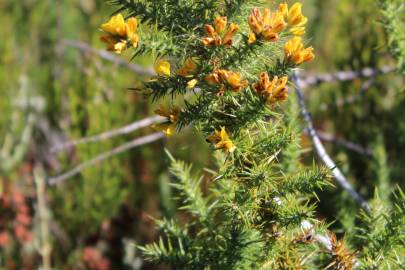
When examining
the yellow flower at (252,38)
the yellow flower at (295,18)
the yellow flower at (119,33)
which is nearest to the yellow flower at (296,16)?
the yellow flower at (295,18)

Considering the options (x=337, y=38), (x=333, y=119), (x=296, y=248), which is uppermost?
(x=296, y=248)

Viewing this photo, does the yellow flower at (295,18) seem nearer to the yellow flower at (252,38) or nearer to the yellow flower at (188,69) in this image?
the yellow flower at (252,38)

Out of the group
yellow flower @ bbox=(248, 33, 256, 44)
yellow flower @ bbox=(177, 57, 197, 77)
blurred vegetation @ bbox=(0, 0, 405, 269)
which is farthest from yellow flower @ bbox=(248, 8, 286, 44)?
blurred vegetation @ bbox=(0, 0, 405, 269)

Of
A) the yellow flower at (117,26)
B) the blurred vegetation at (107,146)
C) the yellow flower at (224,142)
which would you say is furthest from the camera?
the blurred vegetation at (107,146)

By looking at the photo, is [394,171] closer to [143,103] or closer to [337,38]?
[337,38]

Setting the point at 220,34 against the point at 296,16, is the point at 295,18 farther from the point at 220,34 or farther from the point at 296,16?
the point at 220,34

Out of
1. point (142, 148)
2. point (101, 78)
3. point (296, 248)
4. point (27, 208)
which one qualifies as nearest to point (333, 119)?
point (142, 148)
